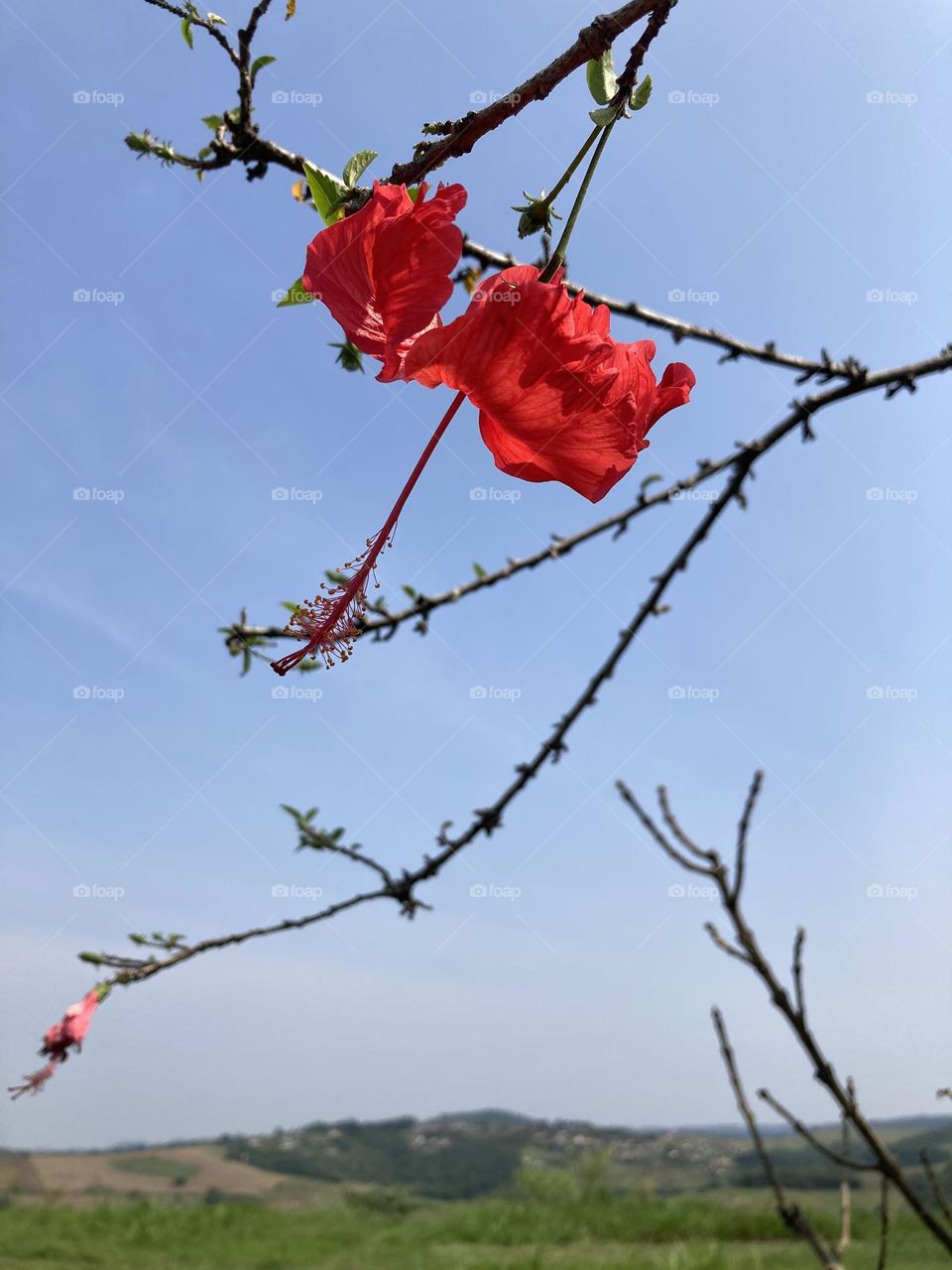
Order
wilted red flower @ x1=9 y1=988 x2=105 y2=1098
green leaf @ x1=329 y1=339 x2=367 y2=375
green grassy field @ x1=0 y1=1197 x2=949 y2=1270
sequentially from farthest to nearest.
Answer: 1. green grassy field @ x1=0 y1=1197 x2=949 y2=1270
2. wilted red flower @ x1=9 y1=988 x2=105 y2=1098
3. green leaf @ x1=329 y1=339 x2=367 y2=375

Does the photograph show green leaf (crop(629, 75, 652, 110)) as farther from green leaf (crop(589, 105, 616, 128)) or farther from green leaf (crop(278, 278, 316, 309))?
green leaf (crop(278, 278, 316, 309))

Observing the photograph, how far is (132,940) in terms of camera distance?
1.72 meters

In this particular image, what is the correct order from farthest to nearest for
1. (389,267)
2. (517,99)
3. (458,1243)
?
1. (458,1243)
2. (389,267)
3. (517,99)

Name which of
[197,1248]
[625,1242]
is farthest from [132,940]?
[625,1242]

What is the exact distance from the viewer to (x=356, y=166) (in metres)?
0.59

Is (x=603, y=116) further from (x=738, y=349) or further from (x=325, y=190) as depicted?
(x=738, y=349)

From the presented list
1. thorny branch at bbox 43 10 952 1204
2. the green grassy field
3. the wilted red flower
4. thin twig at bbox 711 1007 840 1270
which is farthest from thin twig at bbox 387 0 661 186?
the green grassy field

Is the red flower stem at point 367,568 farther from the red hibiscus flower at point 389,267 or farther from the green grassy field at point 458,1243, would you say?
the green grassy field at point 458,1243

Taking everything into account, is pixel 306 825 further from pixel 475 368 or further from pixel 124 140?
pixel 475 368

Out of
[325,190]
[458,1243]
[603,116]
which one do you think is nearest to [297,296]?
[325,190]

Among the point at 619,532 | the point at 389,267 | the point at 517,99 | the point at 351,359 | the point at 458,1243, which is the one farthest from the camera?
the point at 458,1243

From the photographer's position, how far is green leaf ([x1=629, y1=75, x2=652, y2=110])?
620 mm

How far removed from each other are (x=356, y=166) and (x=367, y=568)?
26 centimetres

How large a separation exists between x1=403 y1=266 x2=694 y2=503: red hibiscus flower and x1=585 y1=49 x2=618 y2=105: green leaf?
0.38 ft
